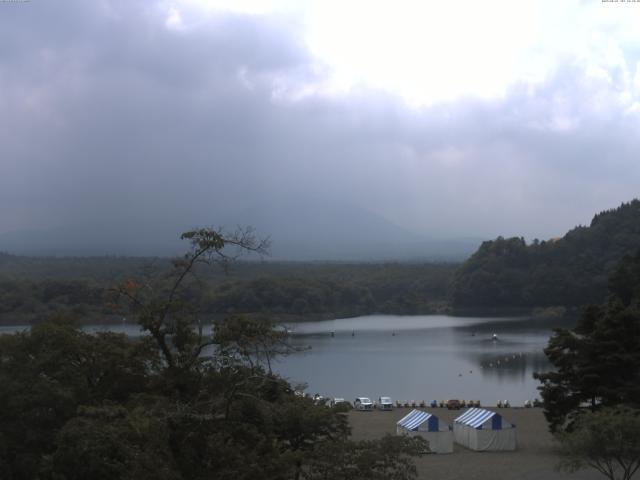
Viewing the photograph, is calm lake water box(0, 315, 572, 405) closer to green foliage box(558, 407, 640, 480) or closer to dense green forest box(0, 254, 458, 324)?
dense green forest box(0, 254, 458, 324)

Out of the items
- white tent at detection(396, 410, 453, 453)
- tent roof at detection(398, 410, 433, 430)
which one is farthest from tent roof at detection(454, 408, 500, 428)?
tent roof at detection(398, 410, 433, 430)

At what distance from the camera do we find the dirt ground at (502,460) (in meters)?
11.2

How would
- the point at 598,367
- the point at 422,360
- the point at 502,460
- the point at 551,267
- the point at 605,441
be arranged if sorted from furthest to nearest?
the point at 551,267
the point at 422,360
the point at 598,367
the point at 502,460
the point at 605,441

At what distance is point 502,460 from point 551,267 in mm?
45855

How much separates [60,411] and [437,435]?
Answer: 700cm

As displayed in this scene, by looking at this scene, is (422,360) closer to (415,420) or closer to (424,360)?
(424,360)

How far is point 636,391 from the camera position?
11938mm

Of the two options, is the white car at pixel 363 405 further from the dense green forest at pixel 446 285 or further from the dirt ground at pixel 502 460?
the dense green forest at pixel 446 285

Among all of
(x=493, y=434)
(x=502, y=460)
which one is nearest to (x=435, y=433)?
(x=493, y=434)

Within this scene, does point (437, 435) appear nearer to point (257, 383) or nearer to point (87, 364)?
point (87, 364)

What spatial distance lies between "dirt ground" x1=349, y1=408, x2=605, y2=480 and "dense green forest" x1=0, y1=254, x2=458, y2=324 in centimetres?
1494

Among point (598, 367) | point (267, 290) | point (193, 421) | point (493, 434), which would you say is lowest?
point (493, 434)

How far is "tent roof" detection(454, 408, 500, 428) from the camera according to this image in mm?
13062

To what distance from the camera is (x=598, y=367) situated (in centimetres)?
1242
